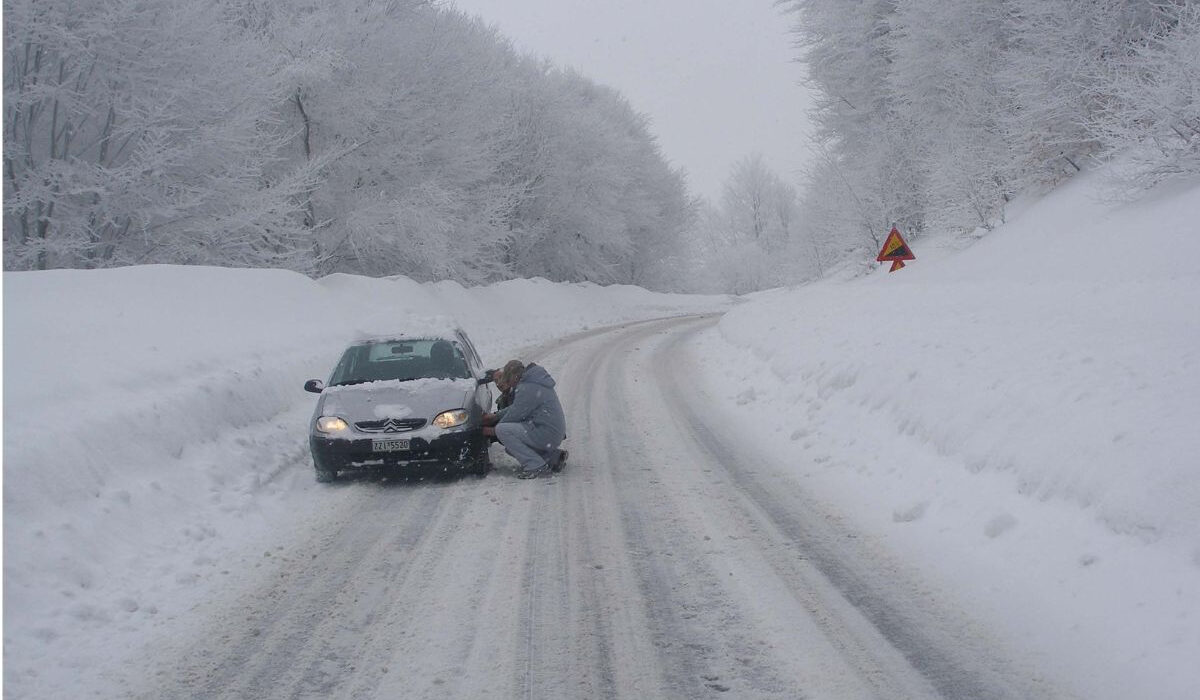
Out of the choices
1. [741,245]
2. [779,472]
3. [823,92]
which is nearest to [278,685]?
[779,472]

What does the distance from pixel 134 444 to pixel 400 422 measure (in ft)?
8.03

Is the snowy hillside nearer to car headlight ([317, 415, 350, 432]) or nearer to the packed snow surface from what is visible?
the packed snow surface

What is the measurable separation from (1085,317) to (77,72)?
18416 mm

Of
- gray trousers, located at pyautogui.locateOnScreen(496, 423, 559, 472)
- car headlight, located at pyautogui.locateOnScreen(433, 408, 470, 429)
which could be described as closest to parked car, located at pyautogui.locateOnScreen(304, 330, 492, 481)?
car headlight, located at pyautogui.locateOnScreen(433, 408, 470, 429)

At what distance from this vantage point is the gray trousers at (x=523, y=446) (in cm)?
880

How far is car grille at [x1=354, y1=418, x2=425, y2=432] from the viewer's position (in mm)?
8430

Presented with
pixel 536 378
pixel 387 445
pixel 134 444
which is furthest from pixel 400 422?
pixel 134 444

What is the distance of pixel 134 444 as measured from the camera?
26.4 feet

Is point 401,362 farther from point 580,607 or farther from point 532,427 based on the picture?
point 580,607

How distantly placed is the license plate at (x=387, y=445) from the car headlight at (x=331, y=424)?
38 cm

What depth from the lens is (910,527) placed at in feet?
21.9

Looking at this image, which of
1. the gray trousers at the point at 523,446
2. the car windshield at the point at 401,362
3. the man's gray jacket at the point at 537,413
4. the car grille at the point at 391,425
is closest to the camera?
the car grille at the point at 391,425

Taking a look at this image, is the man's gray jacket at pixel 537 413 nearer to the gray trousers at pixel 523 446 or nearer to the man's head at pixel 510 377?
the gray trousers at pixel 523 446

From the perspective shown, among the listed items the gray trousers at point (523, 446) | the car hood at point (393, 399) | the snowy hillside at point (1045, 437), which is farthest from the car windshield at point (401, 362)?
the snowy hillside at point (1045, 437)
